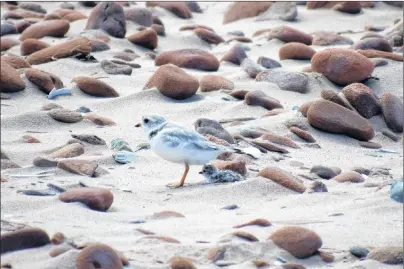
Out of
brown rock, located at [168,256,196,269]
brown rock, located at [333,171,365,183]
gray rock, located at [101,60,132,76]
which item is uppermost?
brown rock, located at [168,256,196,269]

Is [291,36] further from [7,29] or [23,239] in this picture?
[23,239]

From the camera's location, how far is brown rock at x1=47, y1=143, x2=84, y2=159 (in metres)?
5.15

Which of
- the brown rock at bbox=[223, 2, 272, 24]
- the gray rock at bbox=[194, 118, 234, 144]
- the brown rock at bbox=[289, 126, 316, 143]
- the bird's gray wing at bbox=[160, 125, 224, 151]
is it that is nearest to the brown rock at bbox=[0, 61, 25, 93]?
the gray rock at bbox=[194, 118, 234, 144]

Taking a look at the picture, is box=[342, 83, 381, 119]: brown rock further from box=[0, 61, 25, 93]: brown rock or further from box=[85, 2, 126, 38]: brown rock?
box=[85, 2, 126, 38]: brown rock

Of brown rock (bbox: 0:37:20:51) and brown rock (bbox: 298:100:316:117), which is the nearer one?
brown rock (bbox: 298:100:316:117)

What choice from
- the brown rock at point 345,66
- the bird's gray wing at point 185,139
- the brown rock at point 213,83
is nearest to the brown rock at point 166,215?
the bird's gray wing at point 185,139

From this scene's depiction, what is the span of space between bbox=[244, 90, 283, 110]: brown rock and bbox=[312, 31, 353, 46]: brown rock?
218 cm

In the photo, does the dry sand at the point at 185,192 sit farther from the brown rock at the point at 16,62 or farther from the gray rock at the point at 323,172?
the brown rock at the point at 16,62

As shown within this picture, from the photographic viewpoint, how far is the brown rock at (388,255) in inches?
154

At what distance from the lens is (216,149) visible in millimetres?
5188

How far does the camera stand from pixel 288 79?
707 cm

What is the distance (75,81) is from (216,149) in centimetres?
178

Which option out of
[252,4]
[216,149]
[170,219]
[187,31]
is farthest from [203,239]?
[252,4]

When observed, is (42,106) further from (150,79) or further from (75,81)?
(150,79)
